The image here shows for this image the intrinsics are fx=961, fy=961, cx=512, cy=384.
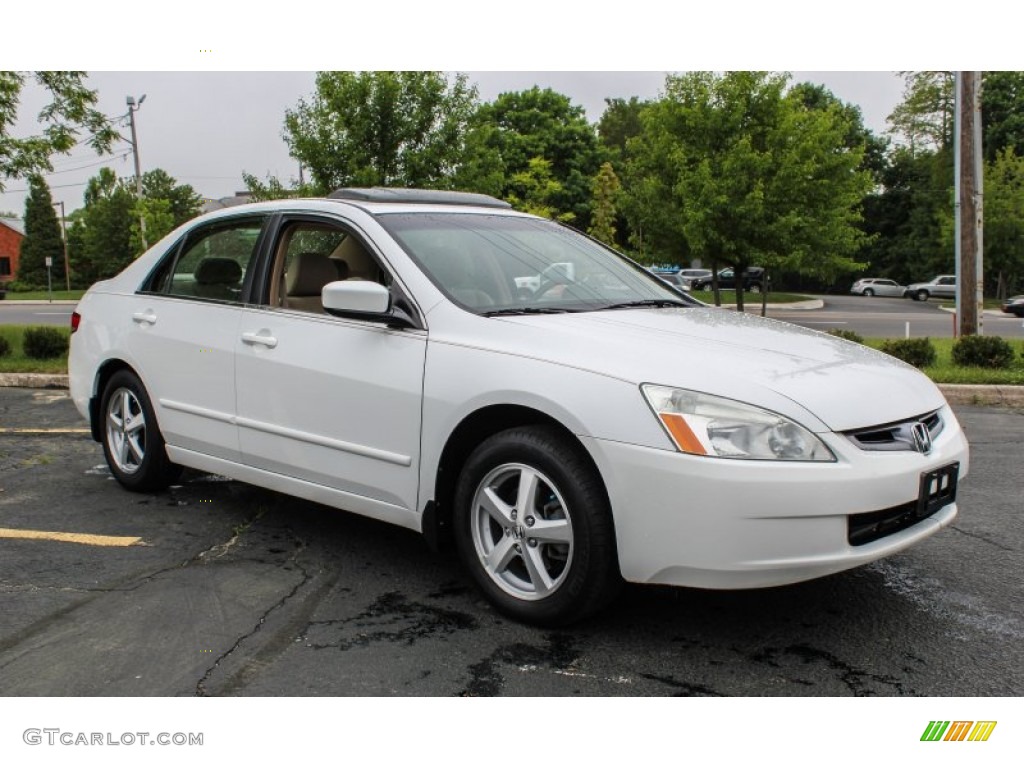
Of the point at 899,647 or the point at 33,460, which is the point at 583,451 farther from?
the point at 33,460

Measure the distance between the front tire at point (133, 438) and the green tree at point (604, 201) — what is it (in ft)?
152

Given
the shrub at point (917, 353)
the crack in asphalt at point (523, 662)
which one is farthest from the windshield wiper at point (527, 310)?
the shrub at point (917, 353)

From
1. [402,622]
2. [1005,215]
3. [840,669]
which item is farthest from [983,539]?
[1005,215]

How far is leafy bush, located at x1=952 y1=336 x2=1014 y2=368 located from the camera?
11.3 metres

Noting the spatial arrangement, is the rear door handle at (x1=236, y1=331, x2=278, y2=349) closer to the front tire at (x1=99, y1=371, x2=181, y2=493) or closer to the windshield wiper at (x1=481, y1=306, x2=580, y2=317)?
the front tire at (x1=99, y1=371, x2=181, y2=493)

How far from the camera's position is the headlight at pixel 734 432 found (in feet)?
10.3

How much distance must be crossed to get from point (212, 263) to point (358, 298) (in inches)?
63.4

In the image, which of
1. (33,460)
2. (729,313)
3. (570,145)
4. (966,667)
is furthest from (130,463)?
(570,145)

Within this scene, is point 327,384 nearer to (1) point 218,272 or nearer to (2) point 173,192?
(1) point 218,272

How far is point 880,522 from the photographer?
3295 millimetres

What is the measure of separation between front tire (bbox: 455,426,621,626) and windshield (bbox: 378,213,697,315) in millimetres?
712

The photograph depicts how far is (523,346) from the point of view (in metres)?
3.63

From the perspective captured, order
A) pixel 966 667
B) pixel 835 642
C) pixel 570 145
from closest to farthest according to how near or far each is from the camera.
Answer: pixel 966 667, pixel 835 642, pixel 570 145
